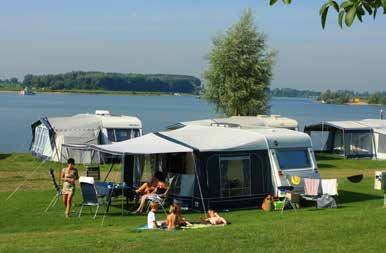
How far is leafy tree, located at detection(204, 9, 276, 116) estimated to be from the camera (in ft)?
97.1

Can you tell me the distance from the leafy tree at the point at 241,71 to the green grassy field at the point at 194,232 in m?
15.8

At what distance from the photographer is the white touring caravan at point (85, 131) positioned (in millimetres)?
22531

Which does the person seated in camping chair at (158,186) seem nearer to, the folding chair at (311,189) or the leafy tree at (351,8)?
the folding chair at (311,189)

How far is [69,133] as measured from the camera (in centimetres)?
2264

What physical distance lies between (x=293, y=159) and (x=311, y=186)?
78 centimetres

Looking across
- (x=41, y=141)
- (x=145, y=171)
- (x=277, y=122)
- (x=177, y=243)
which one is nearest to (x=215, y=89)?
(x=277, y=122)

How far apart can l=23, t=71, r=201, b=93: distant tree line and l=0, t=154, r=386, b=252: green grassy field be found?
467 feet

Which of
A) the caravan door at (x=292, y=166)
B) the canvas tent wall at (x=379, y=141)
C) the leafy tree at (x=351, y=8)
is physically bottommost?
the canvas tent wall at (x=379, y=141)

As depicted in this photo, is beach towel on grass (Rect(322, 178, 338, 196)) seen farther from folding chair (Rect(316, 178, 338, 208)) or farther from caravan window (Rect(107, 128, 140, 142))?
caravan window (Rect(107, 128, 140, 142))

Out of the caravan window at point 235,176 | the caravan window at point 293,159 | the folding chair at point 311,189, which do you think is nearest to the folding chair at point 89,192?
the caravan window at point 235,176

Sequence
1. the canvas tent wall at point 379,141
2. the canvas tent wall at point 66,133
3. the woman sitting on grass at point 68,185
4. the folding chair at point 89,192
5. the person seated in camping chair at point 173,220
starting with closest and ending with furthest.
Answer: the person seated in camping chair at point 173,220, the folding chair at point 89,192, the woman sitting on grass at point 68,185, the canvas tent wall at point 66,133, the canvas tent wall at point 379,141

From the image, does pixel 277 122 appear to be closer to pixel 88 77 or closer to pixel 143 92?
pixel 88 77

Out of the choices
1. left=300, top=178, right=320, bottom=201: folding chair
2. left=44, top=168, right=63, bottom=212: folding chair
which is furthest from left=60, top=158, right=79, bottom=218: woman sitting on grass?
left=300, top=178, right=320, bottom=201: folding chair

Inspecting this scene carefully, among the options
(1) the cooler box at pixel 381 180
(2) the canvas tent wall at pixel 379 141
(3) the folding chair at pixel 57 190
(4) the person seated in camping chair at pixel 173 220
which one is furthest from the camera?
(2) the canvas tent wall at pixel 379 141
